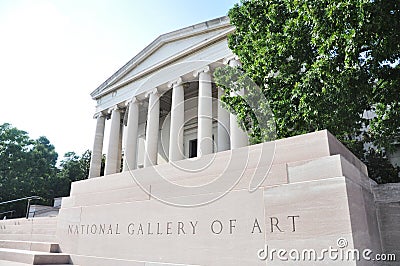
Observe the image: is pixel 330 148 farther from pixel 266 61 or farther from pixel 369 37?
pixel 266 61

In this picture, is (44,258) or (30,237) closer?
(44,258)

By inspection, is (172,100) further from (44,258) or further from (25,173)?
(25,173)

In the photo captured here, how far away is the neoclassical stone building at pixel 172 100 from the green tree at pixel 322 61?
587 centimetres

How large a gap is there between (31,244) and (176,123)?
13.8m

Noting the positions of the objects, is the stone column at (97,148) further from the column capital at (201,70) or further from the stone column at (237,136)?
the stone column at (237,136)

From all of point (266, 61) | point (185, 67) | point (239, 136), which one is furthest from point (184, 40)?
point (266, 61)

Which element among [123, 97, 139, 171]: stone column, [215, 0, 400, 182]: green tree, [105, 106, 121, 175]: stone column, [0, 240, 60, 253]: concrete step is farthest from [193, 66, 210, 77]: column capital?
[0, 240, 60, 253]: concrete step

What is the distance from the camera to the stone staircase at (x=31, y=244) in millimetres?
7480

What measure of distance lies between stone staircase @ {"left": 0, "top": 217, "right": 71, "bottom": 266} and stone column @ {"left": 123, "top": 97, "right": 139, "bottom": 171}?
11090 mm

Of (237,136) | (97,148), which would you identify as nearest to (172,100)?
(237,136)

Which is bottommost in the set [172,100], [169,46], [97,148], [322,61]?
[322,61]

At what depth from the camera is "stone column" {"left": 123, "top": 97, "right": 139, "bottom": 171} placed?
2506 centimetres

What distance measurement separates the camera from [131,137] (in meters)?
25.5

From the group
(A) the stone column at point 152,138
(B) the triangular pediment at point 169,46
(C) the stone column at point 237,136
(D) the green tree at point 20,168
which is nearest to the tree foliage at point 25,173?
(D) the green tree at point 20,168
